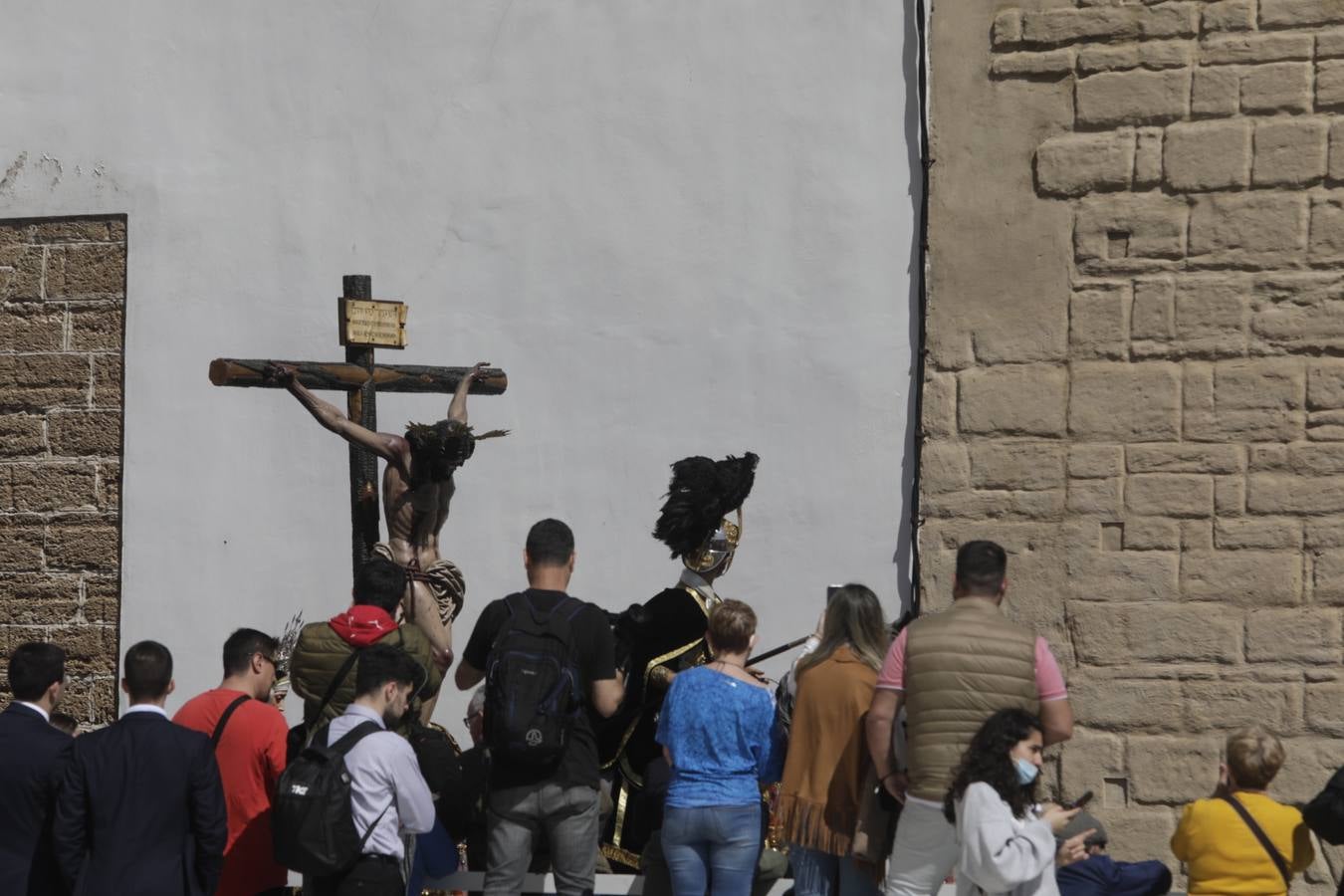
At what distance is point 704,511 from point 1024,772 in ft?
6.96

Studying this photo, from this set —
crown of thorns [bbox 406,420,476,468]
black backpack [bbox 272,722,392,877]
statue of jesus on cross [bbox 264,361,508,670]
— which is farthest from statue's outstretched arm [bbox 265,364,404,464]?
black backpack [bbox 272,722,392,877]

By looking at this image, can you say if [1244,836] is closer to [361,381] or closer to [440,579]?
[440,579]

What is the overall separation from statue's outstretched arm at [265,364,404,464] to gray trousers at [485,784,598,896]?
1707mm

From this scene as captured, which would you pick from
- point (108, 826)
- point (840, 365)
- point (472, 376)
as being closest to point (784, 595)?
point (840, 365)

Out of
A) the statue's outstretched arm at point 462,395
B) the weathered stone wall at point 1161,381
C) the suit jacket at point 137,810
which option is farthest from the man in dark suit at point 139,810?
the weathered stone wall at point 1161,381

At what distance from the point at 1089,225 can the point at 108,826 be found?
175 inches

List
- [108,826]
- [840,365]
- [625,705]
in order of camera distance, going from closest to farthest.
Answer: [108,826], [625,705], [840,365]

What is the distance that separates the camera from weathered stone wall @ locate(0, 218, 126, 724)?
31.1 ft

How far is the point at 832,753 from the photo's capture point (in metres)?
6.13

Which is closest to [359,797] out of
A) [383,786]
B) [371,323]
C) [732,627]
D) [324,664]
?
[383,786]

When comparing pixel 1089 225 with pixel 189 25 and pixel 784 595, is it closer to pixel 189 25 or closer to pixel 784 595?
pixel 784 595

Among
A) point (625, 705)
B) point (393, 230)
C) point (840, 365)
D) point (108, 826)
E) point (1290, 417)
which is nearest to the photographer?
point (108, 826)

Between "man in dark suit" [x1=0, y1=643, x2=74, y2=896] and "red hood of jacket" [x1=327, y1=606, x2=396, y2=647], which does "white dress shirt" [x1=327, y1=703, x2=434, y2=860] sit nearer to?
"red hood of jacket" [x1=327, y1=606, x2=396, y2=647]

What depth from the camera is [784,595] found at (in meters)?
8.50
